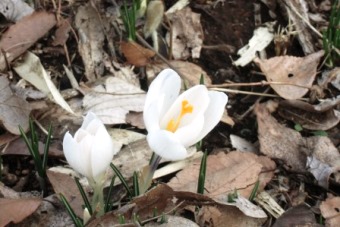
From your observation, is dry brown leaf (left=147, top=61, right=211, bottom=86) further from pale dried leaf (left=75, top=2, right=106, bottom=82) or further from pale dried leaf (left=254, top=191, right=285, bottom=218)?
pale dried leaf (left=254, top=191, right=285, bottom=218)

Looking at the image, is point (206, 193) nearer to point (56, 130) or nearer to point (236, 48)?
point (56, 130)

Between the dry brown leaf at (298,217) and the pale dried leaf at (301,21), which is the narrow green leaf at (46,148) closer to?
the dry brown leaf at (298,217)

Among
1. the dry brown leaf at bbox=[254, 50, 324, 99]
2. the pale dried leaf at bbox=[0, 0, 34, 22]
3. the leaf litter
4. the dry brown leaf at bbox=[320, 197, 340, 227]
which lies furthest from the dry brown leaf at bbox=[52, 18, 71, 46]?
the dry brown leaf at bbox=[320, 197, 340, 227]

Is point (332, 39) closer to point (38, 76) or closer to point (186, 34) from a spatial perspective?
point (186, 34)

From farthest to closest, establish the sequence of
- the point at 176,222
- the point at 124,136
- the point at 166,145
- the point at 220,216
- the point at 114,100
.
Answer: the point at 114,100 → the point at 124,136 → the point at 220,216 → the point at 176,222 → the point at 166,145

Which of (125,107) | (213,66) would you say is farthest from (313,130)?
(125,107)

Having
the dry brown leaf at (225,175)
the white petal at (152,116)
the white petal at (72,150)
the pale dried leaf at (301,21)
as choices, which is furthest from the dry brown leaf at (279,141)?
the white petal at (72,150)

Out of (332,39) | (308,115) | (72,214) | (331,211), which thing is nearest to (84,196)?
(72,214)
